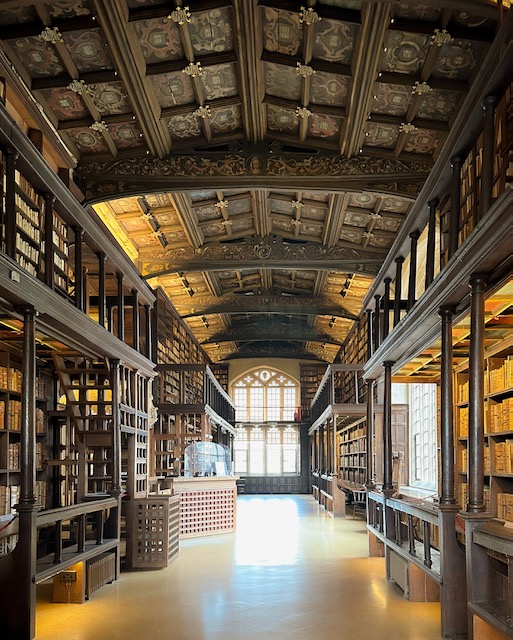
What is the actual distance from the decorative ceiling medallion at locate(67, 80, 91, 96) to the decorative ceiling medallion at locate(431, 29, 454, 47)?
350 centimetres

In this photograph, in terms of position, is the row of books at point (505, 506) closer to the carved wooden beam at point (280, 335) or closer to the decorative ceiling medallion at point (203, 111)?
the decorative ceiling medallion at point (203, 111)

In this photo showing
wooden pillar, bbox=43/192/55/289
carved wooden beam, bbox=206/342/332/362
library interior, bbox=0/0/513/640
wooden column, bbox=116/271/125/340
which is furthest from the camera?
carved wooden beam, bbox=206/342/332/362

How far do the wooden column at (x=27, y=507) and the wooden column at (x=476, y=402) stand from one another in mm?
3131

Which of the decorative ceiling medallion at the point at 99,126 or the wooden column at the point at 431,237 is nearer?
the wooden column at the point at 431,237

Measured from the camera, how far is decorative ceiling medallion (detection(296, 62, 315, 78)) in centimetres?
824

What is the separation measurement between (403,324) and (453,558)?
2.29m

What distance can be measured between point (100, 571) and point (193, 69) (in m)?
5.24

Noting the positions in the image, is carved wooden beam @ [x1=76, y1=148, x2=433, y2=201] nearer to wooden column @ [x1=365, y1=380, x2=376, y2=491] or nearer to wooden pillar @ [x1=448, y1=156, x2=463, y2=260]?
wooden column @ [x1=365, y1=380, x2=376, y2=491]

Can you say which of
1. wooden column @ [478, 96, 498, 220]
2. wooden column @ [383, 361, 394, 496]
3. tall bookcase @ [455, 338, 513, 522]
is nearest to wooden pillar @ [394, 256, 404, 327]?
wooden column @ [383, 361, 394, 496]

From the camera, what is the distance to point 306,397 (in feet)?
94.5

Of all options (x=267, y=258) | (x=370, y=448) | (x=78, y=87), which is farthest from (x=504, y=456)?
(x=267, y=258)

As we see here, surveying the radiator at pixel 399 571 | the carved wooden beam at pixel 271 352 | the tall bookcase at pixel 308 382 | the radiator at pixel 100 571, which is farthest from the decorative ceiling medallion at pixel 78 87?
the tall bookcase at pixel 308 382

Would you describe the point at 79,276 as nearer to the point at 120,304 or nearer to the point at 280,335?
the point at 120,304

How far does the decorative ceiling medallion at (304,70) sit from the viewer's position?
8242 mm
